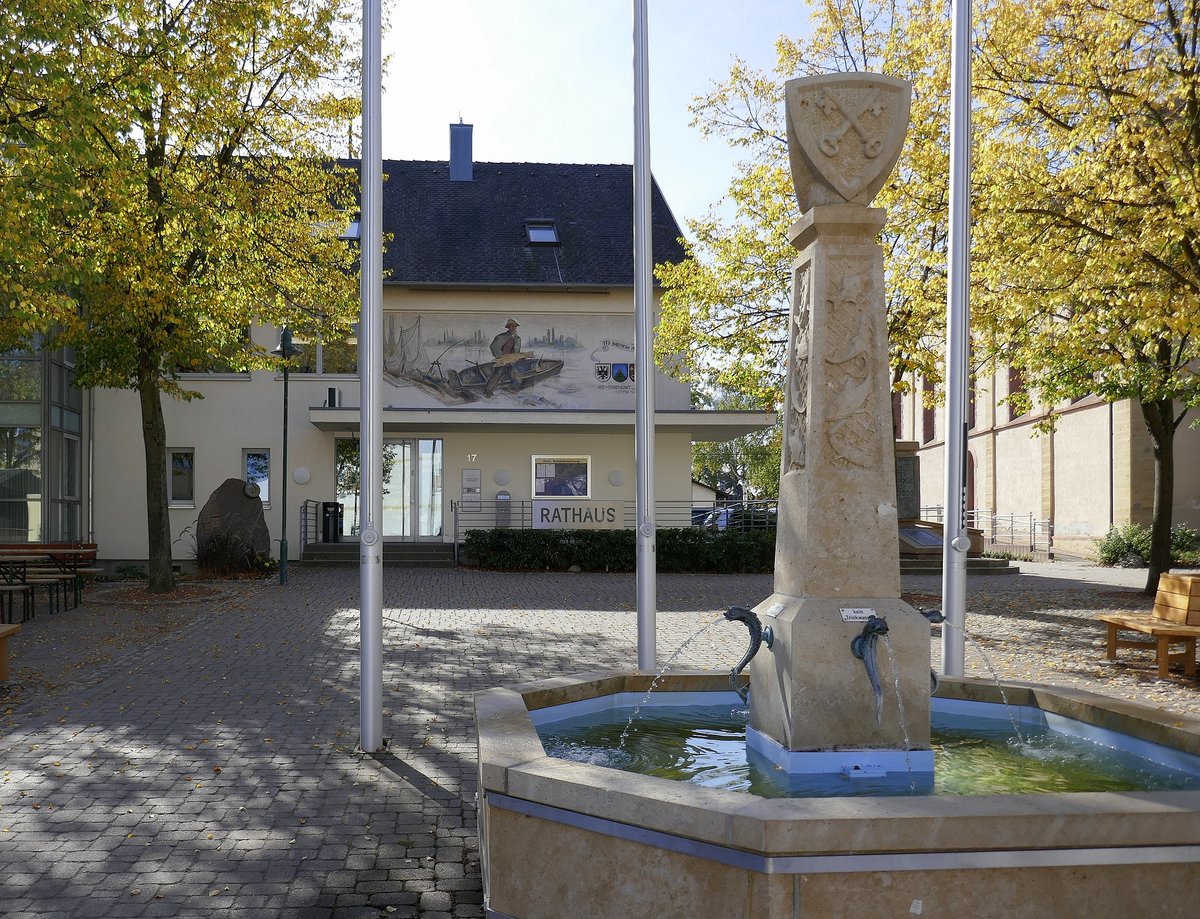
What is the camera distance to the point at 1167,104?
12.5 metres

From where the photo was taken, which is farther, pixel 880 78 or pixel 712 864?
pixel 880 78

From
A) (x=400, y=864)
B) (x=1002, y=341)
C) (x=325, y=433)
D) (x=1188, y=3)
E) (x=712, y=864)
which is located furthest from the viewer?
(x=325, y=433)

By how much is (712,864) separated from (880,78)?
364cm

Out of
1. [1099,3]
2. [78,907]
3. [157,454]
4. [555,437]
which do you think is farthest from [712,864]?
[555,437]

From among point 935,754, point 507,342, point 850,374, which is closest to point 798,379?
point 850,374

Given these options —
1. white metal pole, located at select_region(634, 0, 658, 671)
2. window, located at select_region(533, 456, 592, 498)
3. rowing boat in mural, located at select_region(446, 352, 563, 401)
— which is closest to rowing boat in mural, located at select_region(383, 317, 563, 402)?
rowing boat in mural, located at select_region(446, 352, 563, 401)

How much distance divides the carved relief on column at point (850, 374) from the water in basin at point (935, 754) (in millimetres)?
1483

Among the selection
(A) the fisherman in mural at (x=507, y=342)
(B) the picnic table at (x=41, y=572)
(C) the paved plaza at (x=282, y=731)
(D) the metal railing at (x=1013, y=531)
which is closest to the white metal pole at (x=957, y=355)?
(C) the paved plaza at (x=282, y=731)

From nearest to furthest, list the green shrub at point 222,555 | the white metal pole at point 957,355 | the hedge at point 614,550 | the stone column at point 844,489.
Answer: the stone column at point 844,489 < the white metal pole at point 957,355 < the green shrub at point 222,555 < the hedge at point 614,550

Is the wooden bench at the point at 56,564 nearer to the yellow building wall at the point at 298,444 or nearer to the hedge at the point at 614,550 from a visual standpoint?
the yellow building wall at the point at 298,444

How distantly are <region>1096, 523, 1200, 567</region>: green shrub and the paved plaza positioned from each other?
1254cm

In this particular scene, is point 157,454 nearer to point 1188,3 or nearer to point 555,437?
point 555,437

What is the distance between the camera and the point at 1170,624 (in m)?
10.5

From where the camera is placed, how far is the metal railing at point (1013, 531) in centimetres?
3706
